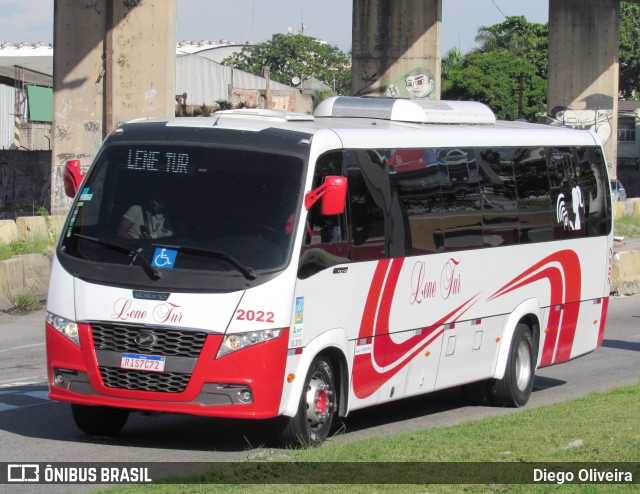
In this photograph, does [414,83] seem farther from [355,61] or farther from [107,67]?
[107,67]

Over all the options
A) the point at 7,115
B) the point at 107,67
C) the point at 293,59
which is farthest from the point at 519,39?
the point at 107,67

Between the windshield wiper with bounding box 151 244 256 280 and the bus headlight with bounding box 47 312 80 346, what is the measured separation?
0.89 meters

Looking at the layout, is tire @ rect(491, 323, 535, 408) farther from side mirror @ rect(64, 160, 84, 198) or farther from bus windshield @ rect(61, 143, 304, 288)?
side mirror @ rect(64, 160, 84, 198)

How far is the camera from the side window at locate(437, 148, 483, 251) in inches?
448

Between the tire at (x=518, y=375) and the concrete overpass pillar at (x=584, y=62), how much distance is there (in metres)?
30.8

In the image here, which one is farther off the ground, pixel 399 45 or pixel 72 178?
pixel 399 45

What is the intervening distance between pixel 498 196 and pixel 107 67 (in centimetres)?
1764

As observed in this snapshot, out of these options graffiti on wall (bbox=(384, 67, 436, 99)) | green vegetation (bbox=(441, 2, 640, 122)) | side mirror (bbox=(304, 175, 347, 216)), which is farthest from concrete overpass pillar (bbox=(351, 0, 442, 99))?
green vegetation (bbox=(441, 2, 640, 122))

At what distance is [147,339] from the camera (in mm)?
8875

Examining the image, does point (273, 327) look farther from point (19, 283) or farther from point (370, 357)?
point (19, 283)

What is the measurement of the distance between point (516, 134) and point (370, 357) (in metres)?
4.00

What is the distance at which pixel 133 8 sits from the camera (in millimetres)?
28000

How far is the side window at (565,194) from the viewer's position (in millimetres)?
13531

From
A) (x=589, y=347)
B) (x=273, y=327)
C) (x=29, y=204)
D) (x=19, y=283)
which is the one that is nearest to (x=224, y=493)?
(x=273, y=327)
